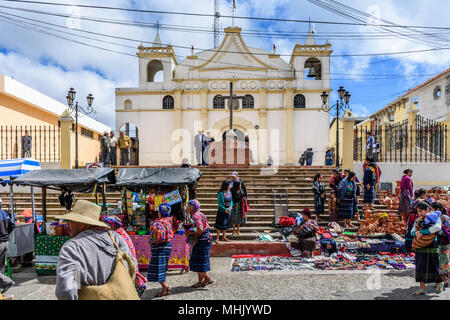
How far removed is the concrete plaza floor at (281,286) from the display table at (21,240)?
0.45 m

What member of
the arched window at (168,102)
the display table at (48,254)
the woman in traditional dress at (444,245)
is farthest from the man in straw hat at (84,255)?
the arched window at (168,102)

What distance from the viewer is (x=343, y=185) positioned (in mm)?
10273

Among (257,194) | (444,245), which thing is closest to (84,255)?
(444,245)

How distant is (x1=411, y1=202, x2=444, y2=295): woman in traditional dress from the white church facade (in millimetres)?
18501

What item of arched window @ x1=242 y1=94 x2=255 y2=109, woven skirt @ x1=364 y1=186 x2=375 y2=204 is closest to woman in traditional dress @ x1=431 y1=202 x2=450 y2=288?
woven skirt @ x1=364 y1=186 x2=375 y2=204

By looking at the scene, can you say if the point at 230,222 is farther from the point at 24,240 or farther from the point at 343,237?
the point at 24,240

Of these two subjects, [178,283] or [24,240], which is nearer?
[178,283]

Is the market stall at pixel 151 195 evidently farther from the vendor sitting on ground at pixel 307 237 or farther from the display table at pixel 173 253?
the vendor sitting on ground at pixel 307 237

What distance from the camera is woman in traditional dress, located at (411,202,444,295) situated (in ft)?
18.0

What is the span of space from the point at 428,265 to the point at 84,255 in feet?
16.6

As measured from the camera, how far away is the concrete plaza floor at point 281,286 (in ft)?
18.5

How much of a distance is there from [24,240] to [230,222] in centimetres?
461
